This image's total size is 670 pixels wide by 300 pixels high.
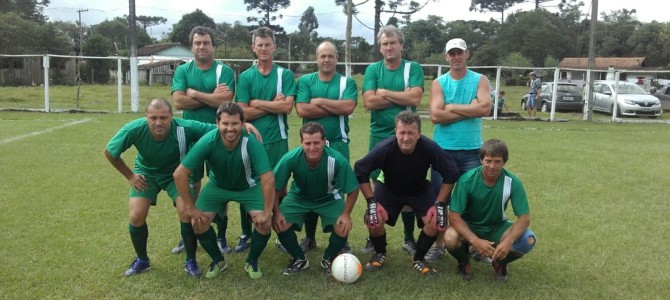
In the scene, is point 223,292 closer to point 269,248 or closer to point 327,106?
point 269,248

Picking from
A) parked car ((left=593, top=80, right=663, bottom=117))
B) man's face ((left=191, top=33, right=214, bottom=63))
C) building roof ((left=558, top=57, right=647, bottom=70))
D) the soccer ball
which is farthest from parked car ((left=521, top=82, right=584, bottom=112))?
building roof ((left=558, top=57, right=647, bottom=70))

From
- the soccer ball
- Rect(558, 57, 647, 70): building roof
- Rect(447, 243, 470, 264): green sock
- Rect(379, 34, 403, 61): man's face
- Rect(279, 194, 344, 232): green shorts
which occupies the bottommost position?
the soccer ball

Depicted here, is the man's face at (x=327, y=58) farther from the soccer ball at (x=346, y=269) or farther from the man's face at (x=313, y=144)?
the soccer ball at (x=346, y=269)

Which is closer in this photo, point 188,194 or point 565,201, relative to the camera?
point 188,194

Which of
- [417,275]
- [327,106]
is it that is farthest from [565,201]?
[327,106]

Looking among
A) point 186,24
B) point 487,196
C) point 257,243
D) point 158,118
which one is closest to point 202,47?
point 158,118

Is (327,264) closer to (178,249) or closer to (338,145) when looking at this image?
(338,145)

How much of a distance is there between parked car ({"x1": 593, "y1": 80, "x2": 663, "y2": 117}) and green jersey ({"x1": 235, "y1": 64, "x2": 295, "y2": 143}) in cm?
1661

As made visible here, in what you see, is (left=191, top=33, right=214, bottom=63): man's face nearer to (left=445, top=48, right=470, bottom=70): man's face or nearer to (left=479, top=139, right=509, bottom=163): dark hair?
(left=445, top=48, right=470, bottom=70): man's face

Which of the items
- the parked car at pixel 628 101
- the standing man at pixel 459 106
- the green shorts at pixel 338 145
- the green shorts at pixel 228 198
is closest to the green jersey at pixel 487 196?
the standing man at pixel 459 106

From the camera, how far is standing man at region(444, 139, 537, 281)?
3.71 m

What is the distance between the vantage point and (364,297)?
3582 mm

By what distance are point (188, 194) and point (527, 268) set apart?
280cm

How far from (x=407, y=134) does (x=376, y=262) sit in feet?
3.60
